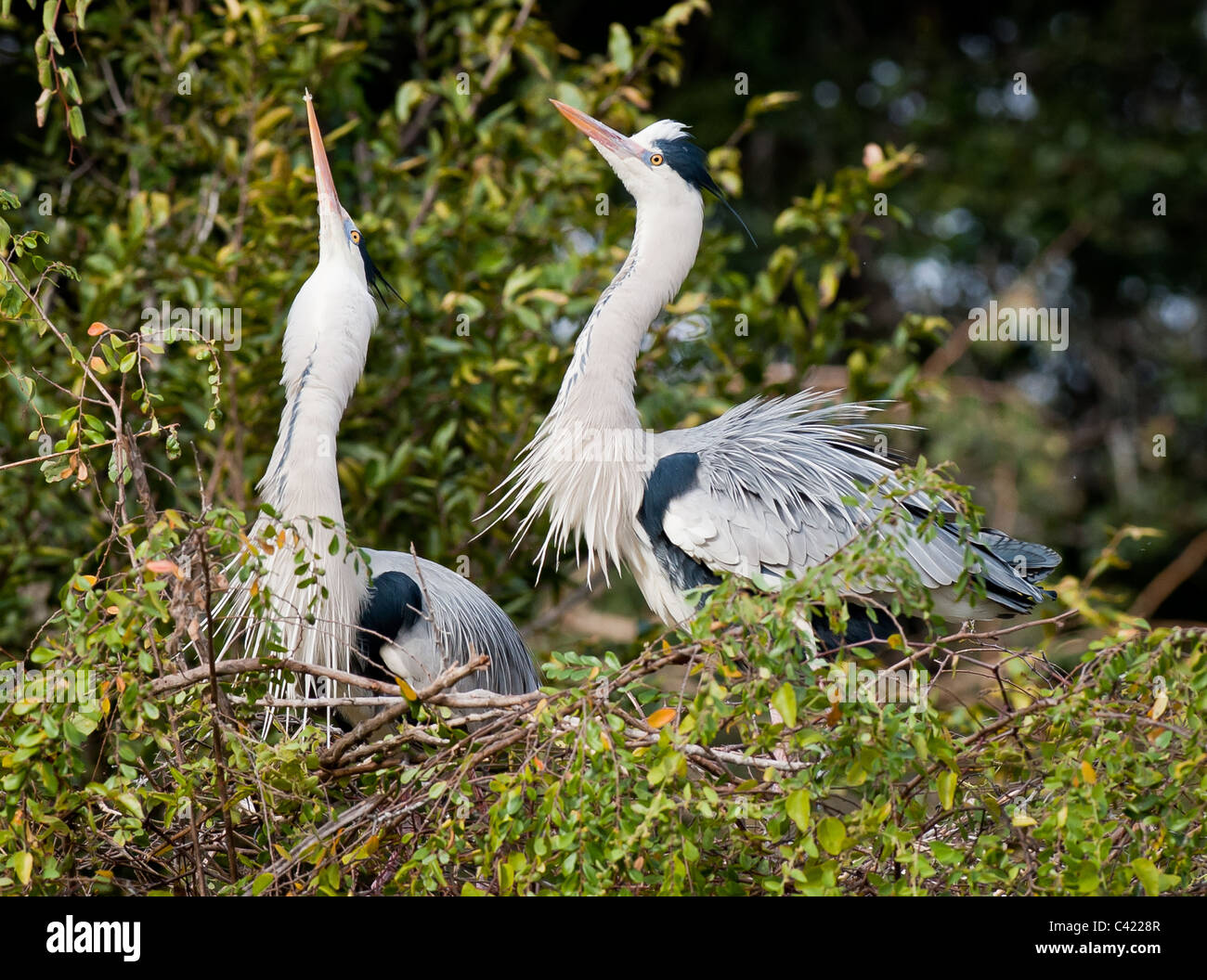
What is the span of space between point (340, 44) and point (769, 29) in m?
4.94

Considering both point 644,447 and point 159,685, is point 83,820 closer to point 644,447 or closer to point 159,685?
point 159,685

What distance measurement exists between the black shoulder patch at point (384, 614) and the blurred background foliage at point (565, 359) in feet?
1.33

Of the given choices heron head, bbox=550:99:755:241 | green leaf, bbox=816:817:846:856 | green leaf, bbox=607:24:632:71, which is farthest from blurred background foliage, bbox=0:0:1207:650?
green leaf, bbox=816:817:846:856

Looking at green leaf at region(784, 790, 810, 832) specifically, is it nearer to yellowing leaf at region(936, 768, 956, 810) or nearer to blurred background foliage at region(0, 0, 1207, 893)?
blurred background foliage at region(0, 0, 1207, 893)

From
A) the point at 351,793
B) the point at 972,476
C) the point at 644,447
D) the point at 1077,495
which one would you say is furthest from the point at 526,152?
the point at 1077,495

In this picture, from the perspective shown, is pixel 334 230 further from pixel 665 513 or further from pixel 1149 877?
pixel 1149 877

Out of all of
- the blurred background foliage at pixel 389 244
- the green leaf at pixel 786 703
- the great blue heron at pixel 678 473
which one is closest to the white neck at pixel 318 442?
the blurred background foliage at pixel 389 244

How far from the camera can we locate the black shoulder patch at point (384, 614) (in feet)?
12.3

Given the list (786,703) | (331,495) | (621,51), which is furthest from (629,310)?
(786,703)

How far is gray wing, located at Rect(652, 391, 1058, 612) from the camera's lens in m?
3.52

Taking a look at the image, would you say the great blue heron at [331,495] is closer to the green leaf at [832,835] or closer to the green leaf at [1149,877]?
the green leaf at [832,835]

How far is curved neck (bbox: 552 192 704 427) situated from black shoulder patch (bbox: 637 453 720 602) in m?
0.25

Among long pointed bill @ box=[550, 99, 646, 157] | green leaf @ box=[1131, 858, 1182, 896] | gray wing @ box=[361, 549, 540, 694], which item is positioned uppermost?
long pointed bill @ box=[550, 99, 646, 157]

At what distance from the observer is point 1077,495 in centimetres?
966
